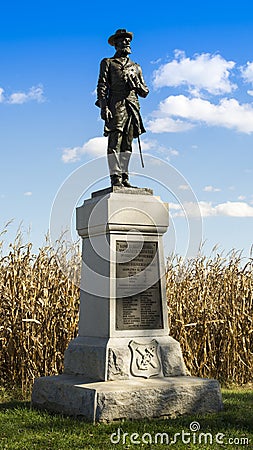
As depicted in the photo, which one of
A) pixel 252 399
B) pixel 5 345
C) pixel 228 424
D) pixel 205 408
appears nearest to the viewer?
pixel 228 424

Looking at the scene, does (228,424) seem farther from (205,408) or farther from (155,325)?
(155,325)

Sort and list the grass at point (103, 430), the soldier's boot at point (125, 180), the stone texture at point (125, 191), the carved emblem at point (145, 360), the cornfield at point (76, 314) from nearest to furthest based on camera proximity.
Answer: the grass at point (103, 430)
the carved emblem at point (145, 360)
the stone texture at point (125, 191)
the soldier's boot at point (125, 180)
the cornfield at point (76, 314)

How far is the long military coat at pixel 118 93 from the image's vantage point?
855 centimetres

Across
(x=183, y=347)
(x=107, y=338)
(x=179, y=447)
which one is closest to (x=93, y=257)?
(x=107, y=338)

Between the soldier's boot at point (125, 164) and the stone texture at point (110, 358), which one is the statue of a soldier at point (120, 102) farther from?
the stone texture at point (110, 358)

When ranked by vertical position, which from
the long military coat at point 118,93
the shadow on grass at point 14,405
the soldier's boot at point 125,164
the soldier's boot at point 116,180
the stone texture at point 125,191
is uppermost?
the long military coat at point 118,93

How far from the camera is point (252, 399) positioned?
30.9ft

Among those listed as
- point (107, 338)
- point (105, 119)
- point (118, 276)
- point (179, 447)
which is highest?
point (105, 119)

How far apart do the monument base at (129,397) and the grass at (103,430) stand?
116mm

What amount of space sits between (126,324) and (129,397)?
3.51ft

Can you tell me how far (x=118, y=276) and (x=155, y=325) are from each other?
2.76 ft

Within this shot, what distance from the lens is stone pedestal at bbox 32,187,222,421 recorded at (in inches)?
296

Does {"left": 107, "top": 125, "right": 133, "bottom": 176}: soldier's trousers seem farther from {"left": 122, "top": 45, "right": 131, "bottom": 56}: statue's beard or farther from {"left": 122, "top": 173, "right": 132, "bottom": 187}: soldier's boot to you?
{"left": 122, "top": 45, "right": 131, "bottom": 56}: statue's beard

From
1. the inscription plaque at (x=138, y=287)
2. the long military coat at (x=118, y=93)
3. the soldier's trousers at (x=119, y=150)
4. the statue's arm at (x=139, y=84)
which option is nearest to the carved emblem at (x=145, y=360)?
the inscription plaque at (x=138, y=287)
